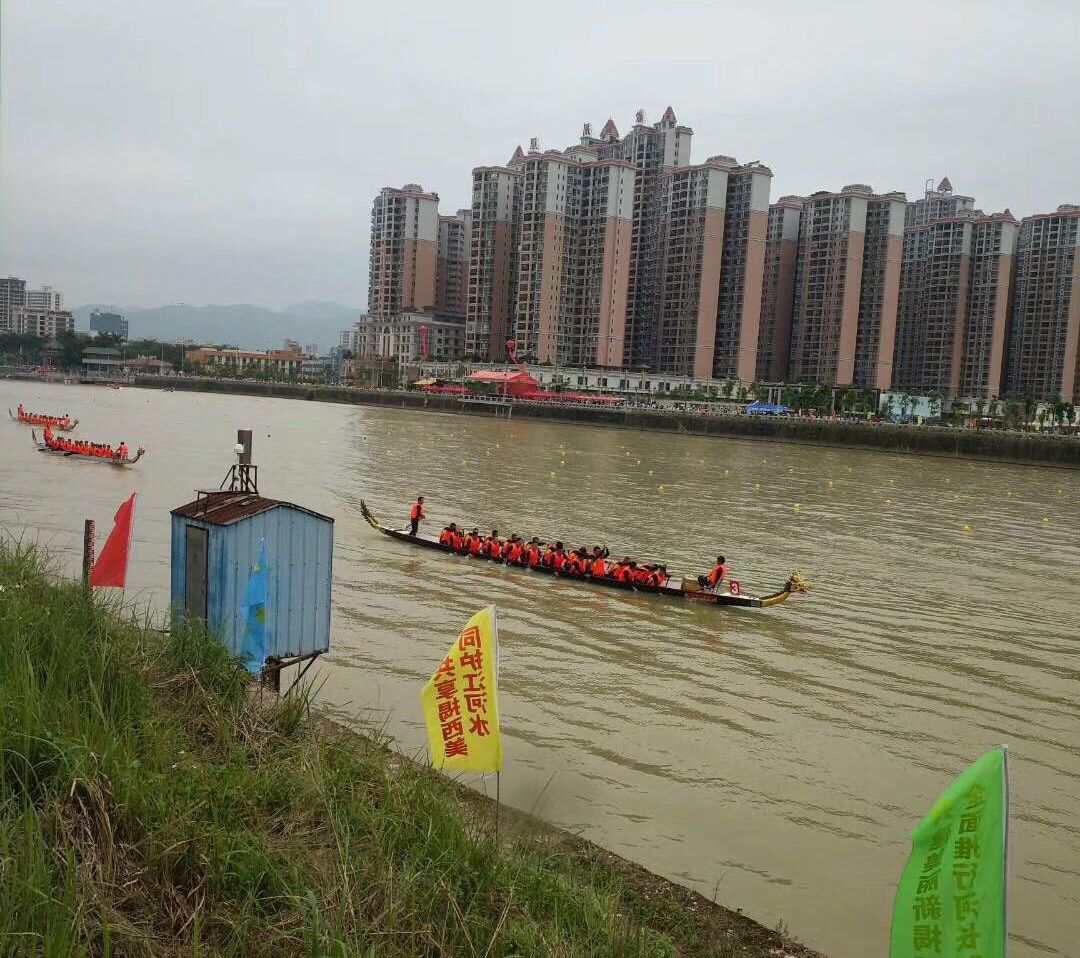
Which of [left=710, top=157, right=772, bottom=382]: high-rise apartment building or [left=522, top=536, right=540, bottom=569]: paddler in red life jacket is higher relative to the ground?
[left=710, top=157, right=772, bottom=382]: high-rise apartment building

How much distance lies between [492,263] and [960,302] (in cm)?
5030

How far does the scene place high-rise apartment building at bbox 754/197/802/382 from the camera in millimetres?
103500

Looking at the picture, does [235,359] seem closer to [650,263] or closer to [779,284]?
[650,263]

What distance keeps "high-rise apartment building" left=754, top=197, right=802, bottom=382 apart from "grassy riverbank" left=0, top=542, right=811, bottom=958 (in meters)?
102

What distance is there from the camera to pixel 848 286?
93.6 metres

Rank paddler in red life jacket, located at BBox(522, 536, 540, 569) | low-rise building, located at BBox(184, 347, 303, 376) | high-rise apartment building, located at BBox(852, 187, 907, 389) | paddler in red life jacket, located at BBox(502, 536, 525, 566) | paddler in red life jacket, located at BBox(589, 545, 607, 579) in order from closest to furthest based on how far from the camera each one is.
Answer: paddler in red life jacket, located at BBox(589, 545, 607, 579) → paddler in red life jacket, located at BBox(522, 536, 540, 569) → paddler in red life jacket, located at BBox(502, 536, 525, 566) → high-rise apartment building, located at BBox(852, 187, 907, 389) → low-rise building, located at BBox(184, 347, 303, 376)

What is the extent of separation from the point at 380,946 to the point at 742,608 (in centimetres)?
1310

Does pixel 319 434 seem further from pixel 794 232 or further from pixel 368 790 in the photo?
pixel 794 232

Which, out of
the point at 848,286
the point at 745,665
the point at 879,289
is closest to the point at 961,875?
the point at 745,665

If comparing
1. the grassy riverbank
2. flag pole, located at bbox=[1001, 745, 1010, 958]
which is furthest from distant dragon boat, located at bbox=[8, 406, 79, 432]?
flag pole, located at bbox=[1001, 745, 1010, 958]

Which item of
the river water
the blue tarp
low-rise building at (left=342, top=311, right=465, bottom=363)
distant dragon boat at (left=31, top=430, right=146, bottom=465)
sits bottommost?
the river water

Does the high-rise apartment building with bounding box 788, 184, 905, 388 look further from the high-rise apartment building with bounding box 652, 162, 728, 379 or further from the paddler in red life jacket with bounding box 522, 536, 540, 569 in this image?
the paddler in red life jacket with bounding box 522, 536, 540, 569

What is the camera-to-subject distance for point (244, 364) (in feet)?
524

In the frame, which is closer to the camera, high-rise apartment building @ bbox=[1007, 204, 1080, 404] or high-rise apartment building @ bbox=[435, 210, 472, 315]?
high-rise apartment building @ bbox=[1007, 204, 1080, 404]
